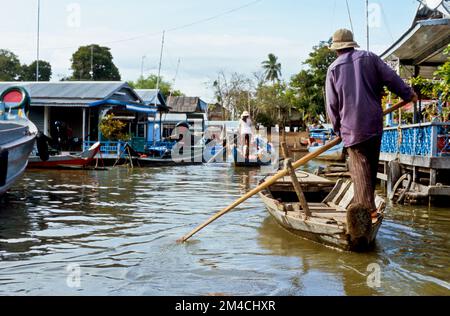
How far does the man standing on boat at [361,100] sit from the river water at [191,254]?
0.81 meters

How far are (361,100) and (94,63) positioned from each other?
5583 centimetres

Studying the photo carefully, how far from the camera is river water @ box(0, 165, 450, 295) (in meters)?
4.42

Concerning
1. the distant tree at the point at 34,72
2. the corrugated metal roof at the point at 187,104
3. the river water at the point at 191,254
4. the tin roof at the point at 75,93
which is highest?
the distant tree at the point at 34,72

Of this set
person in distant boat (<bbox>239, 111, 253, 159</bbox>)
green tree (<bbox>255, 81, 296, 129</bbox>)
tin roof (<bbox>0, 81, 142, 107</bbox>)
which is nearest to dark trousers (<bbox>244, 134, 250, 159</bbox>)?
person in distant boat (<bbox>239, 111, 253, 159</bbox>)

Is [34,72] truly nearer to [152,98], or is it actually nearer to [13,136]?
[152,98]

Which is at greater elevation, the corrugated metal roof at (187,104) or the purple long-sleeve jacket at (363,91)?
the corrugated metal roof at (187,104)

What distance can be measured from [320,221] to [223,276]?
1437 millimetres

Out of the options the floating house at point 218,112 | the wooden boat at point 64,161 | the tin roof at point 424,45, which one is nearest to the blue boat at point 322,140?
the tin roof at point 424,45

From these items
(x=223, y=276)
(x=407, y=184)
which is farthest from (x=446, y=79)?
(x=223, y=276)

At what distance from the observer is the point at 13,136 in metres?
9.18

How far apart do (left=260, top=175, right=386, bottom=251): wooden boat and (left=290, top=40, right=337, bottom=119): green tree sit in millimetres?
32015

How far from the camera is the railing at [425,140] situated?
28.8ft

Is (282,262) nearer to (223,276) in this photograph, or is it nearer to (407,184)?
(223,276)

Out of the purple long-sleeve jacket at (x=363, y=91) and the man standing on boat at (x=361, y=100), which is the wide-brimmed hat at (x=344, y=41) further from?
the purple long-sleeve jacket at (x=363, y=91)
